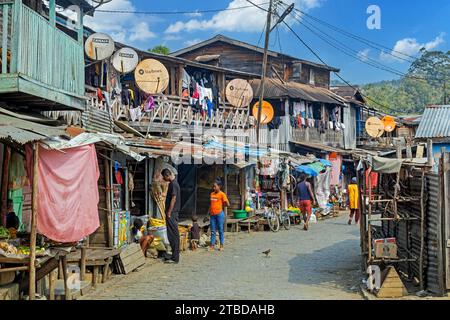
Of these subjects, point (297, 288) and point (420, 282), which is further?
point (297, 288)

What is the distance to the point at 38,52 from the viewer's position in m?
9.05

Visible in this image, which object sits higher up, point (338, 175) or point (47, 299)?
point (338, 175)

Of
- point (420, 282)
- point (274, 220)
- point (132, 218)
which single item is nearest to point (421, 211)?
point (420, 282)

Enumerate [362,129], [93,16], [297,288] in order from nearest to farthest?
[297,288]
[93,16]
[362,129]

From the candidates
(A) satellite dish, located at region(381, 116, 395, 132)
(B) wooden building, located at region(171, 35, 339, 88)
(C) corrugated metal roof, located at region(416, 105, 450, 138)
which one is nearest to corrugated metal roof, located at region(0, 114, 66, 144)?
(C) corrugated metal roof, located at region(416, 105, 450, 138)

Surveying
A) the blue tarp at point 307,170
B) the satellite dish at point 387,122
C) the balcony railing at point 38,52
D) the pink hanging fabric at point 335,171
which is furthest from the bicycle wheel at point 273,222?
the satellite dish at point 387,122

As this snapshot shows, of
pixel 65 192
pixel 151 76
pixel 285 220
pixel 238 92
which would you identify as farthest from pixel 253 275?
pixel 238 92

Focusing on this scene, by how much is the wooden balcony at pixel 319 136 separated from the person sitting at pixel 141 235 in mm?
19197

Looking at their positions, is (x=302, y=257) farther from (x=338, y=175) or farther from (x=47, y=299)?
(x=338, y=175)

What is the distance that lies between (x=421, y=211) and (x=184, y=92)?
16.3 meters

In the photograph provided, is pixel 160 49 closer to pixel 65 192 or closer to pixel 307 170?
pixel 307 170

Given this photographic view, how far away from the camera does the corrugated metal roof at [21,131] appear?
630cm

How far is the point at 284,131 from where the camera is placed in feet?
98.0

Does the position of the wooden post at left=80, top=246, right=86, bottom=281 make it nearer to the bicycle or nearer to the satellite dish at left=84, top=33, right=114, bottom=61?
the satellite dish at left=84, top=33, right=114, bottom=61
